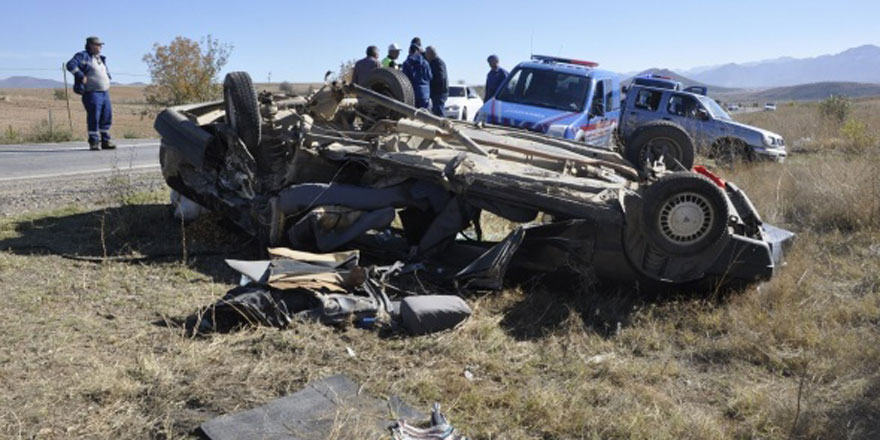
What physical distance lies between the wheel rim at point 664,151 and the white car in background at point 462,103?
44.4 feet

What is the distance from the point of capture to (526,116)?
10.1 m

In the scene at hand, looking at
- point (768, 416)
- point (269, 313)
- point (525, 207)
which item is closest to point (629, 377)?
point (768, 416)

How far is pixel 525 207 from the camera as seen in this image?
5086mm

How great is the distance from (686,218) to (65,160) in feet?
32.0

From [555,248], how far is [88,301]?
128 inches

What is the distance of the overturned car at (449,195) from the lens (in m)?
4.80

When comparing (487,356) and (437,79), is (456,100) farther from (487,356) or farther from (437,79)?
(487,356)

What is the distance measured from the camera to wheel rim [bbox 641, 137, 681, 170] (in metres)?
6.54

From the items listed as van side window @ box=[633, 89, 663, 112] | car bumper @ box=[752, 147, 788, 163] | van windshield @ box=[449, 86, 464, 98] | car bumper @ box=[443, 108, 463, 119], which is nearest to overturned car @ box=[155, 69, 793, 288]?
car bumper @ box=[752, 147, 788, 163]

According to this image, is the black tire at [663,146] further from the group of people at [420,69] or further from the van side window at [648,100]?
the van side window at [648,100]

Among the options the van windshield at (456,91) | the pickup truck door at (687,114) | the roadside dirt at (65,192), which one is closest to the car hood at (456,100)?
the van windshield at (456,91)

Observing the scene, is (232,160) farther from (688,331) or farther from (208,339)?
(688,331)

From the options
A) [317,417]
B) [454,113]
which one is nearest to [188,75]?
[454,113]

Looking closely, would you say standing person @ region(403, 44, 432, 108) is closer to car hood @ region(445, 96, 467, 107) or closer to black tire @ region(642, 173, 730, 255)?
black tire @ region(642, 173, 730, 255)
